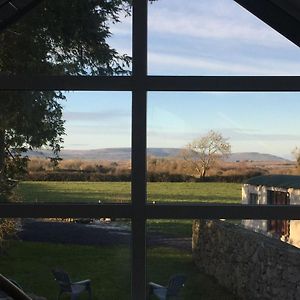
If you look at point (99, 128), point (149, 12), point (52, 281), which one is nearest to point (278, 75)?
point (149, 12)

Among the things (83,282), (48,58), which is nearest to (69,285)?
(83,282)

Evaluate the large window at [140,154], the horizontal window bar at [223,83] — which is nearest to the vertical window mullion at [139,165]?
the large window at [140,154]

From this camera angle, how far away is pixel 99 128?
4.49 metres

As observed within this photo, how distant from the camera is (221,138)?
4.42m

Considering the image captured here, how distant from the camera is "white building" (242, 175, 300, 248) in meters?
4.36

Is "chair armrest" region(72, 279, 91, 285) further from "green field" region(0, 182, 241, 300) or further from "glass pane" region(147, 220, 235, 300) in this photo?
"glass pane" region(147, 220, 235, 300)

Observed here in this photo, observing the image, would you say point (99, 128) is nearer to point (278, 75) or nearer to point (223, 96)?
point (223, 96)

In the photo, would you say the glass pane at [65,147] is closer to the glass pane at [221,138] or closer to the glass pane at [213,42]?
the glass pane at [221,138]

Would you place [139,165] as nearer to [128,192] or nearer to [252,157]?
[128,192]

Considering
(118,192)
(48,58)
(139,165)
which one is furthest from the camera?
(48,58)

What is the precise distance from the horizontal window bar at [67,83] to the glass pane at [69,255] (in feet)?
3.42

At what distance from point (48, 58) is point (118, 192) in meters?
1.23

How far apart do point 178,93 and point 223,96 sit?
361 millimetres

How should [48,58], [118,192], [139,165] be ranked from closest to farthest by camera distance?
1. [139,165]
2. [118,192]
3. [48,58]
